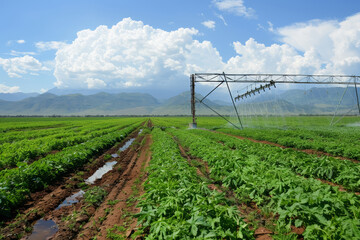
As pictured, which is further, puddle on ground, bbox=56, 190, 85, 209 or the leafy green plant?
puddle on ground, bbox=56, 190, 85, 209

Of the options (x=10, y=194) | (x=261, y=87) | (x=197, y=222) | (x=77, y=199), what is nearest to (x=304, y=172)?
(x=197, y=222)

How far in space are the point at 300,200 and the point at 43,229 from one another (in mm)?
6183

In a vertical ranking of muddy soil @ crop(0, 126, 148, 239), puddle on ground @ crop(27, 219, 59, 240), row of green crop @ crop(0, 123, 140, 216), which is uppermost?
row of green crop @ crop(0, 123, 140, 216)

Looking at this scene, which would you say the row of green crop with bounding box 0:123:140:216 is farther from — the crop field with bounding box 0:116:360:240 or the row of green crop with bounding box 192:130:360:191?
the row of green crop with bounding box 192:130:360:191

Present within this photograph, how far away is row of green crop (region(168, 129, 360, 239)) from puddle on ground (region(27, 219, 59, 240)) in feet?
16.6

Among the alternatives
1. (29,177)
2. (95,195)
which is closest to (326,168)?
(95,195)

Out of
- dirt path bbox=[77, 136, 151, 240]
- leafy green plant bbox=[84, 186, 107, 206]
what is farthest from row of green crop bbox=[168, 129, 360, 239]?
leafy green plant bbox=[84, 186, 107, 206]

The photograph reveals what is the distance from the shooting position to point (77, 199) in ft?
24.2

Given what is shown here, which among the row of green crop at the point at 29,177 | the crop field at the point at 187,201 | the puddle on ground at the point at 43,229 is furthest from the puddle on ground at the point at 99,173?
the puddle on ground at the point at 43,229

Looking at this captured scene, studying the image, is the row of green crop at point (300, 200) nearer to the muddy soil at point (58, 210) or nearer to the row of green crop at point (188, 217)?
the row of green crop at point (188, 217)

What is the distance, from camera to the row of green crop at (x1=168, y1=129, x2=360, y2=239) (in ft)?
12.6

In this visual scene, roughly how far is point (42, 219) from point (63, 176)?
4019 millimetres

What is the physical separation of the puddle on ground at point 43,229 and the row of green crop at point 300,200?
5054 mm

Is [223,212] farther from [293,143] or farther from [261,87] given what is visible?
[261,87]
